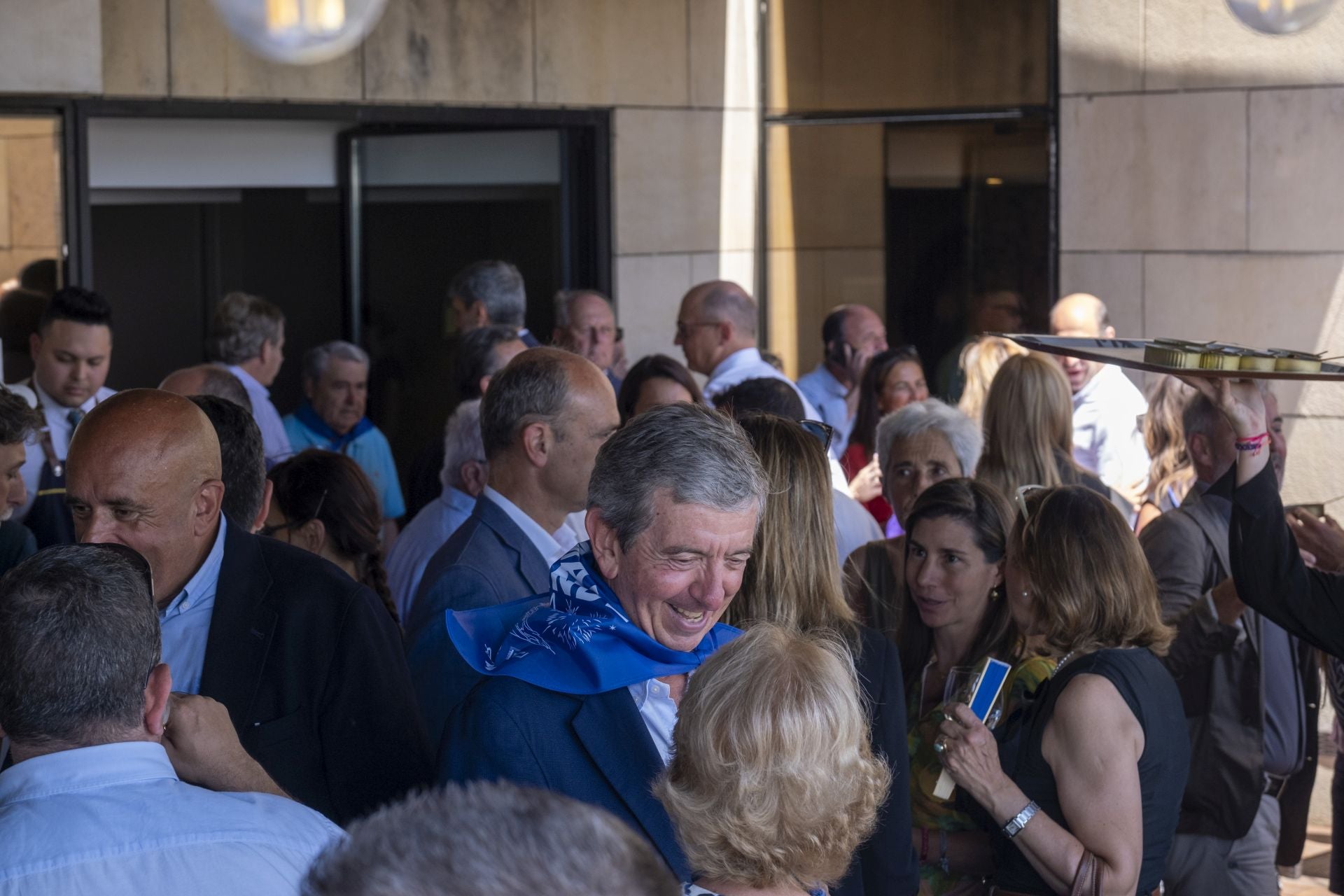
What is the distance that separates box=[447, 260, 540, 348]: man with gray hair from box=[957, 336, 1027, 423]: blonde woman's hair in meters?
2.10

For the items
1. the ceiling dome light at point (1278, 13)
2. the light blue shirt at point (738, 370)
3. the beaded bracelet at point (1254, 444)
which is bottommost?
the beaded bracelet at point (1254, 444)

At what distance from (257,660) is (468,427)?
1960 millimetres

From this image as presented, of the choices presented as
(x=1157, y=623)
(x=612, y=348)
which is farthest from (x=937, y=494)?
(x=612, y=348)

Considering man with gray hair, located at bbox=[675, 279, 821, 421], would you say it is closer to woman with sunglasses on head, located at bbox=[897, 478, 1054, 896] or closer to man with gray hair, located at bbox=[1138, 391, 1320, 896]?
man with gray hair, located at bbox=[1138, 391, 1320, 896]

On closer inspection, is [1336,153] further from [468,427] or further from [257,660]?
[257,660]

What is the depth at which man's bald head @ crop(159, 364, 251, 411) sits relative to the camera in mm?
5523

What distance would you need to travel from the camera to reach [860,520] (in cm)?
481

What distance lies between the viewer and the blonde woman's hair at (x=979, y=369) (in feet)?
21.5

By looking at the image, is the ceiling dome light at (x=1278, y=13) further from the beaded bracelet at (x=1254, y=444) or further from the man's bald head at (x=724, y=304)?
the man's bald head at (x=724, y=304)

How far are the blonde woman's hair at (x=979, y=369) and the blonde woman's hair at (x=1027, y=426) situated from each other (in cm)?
111

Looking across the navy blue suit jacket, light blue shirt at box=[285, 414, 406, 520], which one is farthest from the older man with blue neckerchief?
light blue shirt at box=[285, 414, 406, 520]

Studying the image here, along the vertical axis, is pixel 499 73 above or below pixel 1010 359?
above

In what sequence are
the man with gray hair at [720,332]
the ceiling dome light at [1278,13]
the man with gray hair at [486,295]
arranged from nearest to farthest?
1. the ceiling dome light at [1278,13]
2. the man with gray hair at [720,332]
3. the man with gray hair at [486,295]

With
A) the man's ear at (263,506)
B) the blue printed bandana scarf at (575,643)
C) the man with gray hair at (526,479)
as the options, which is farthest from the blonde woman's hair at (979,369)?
the blue printed bandana scarf at (575,643)
